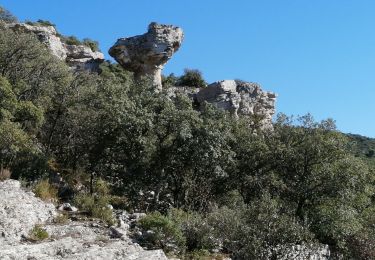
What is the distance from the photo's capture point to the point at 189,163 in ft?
88.0

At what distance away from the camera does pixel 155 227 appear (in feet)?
63.2

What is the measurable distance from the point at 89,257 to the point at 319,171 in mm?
17961

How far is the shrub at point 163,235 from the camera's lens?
61.5ft

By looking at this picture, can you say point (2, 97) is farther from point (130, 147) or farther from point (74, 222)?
point (74, 222)

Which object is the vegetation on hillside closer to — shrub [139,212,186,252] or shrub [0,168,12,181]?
shrub [139,212,186,252]

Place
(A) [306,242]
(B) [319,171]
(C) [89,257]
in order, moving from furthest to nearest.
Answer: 1. (B) [319,171]
2. (A) [306,242]
3. (C) [89,257]

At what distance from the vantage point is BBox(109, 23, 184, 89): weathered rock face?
52594mm

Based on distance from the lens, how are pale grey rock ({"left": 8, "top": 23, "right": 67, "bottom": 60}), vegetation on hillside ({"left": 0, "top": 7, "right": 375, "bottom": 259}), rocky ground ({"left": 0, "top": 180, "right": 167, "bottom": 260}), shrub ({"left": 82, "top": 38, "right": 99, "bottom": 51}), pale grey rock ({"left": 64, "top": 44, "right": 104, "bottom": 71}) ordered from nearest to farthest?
rocky ground ({"left": 0, "top": 180, "right": 167, "bottom": 260}) → vegetation on hillside ({"left": 0, "top": 7, "right": 375, "bottom": 259}) → pale grey rock ({"left": 8, "top": 23, "right": 67, "bottom": 60}) → pale grey rock ({"left": 64, "top": 44, "right": 104, "bottom": 71}) → shrub ({"left": 82, "top": 38, "right": 99, "bottom": 51})

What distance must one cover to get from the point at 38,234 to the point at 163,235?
191 inches

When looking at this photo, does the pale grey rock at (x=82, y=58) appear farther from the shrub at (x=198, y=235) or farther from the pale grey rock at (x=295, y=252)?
the pale grey rock at (x=295, y=252)

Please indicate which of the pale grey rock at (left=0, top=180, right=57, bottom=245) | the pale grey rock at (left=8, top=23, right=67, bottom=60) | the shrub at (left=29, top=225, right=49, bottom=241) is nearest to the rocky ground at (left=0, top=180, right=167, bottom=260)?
the pale grey rock at (left=0, top=180, right=57, bottom=245)

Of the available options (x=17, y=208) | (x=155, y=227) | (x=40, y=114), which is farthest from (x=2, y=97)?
(x=155, y=227)

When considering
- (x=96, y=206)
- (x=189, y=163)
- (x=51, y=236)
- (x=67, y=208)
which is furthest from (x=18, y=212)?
(x=189, y=163)

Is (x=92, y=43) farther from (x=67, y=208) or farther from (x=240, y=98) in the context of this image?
(x=67, y=208)
